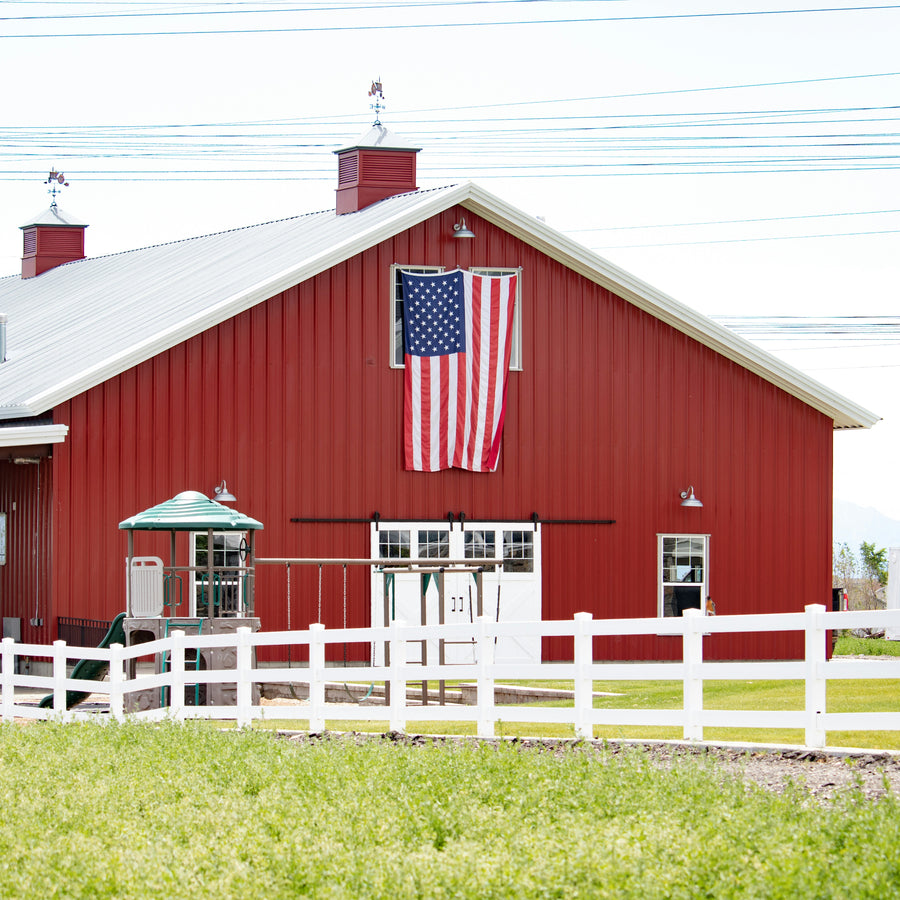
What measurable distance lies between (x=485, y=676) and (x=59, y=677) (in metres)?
5.83

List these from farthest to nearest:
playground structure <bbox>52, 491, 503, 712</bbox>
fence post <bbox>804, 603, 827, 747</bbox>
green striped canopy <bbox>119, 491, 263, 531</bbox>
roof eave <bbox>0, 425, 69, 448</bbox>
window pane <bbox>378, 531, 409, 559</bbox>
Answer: window pane <bbox>378, 531, 409, 559</bbox> → roof eave <bbox>0, 425, 69, 448</bbox> → green striped canopy <bbox>119, 491, 263, 531</bbox> → playground structure <bbox>52, 491, 503, 712</bbox> → fence post <bbox>804, 603, 827, 747</bbox>

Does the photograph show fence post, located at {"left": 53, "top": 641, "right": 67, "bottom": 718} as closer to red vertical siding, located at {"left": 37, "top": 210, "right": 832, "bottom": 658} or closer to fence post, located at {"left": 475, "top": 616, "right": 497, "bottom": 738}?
Result: red vertical siding, located at {"left": 37, "top": 210, "right": 832, "bottom": 658}

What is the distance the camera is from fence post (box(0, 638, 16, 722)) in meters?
17.9

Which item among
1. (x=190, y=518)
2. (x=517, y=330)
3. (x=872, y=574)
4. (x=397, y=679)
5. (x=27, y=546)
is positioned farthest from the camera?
(x=872, y=574)

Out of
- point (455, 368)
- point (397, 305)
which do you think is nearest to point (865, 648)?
point (455, 368)

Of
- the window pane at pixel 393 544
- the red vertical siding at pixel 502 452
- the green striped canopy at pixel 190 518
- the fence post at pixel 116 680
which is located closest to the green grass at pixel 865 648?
the red vertical siding at pixel 502 452

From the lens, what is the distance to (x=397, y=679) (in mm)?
14336

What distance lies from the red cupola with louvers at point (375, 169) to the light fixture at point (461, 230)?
445 centimetres

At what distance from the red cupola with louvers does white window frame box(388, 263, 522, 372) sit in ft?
15.4

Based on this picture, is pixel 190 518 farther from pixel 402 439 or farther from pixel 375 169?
pixel 375 169

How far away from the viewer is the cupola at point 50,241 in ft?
128

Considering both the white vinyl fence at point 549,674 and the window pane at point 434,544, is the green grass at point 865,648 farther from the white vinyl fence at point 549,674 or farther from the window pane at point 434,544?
the white vinyl fence at point 549,674

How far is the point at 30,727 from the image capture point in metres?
15.3

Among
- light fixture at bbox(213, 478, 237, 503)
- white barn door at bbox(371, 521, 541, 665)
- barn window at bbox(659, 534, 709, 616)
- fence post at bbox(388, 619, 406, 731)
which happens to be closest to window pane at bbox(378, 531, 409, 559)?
white barn door at bbox(371, 521, 541, 665)
